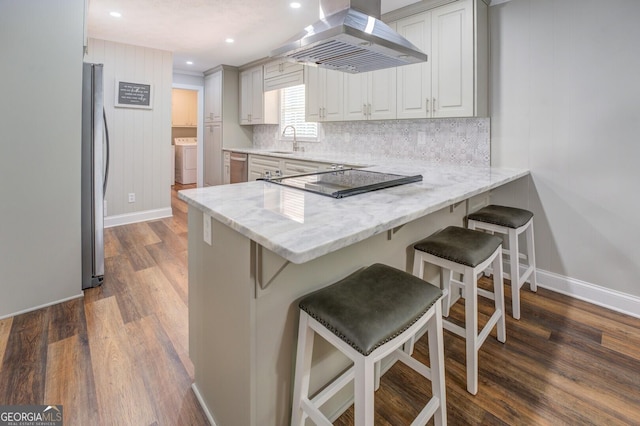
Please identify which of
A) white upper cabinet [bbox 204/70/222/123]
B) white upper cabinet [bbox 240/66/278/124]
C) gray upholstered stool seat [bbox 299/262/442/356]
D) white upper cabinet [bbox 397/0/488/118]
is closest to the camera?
gray upholstered stool seat [bbox 299/262/442/356]

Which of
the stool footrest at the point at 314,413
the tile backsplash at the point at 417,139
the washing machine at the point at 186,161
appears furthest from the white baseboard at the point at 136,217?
the stool footrest at the point at 314,413

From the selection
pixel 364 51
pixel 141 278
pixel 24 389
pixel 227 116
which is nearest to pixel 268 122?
pixel 227 116

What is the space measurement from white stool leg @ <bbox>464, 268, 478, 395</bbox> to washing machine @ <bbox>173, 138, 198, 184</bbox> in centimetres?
745

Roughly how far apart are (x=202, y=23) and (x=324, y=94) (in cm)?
152

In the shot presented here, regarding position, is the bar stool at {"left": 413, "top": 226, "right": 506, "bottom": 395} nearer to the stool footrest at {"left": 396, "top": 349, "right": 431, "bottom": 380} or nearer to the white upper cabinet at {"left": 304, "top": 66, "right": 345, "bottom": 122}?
the stool footrest at {"left": 396, "top": 349, "right": 431, "bottom": 380}

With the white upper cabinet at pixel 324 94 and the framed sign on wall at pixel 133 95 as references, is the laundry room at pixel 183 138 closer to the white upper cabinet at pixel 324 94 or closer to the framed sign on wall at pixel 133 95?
the framed sign on wall at pixel 133 95

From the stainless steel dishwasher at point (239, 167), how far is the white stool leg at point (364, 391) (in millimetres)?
4423

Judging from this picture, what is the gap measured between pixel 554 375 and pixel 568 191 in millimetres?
1447

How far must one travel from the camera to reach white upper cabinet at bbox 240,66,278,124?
523 cm

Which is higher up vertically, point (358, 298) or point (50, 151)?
point (50, 151)

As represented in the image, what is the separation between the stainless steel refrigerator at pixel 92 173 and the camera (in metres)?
2.45

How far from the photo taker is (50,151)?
A: 2209 mm

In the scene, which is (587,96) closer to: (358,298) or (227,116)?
(358,298)

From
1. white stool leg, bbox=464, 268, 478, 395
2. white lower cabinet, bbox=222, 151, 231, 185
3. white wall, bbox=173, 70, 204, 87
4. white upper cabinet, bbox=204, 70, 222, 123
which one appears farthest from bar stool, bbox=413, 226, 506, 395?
white wall, bbox=173, 70, 204, 87
